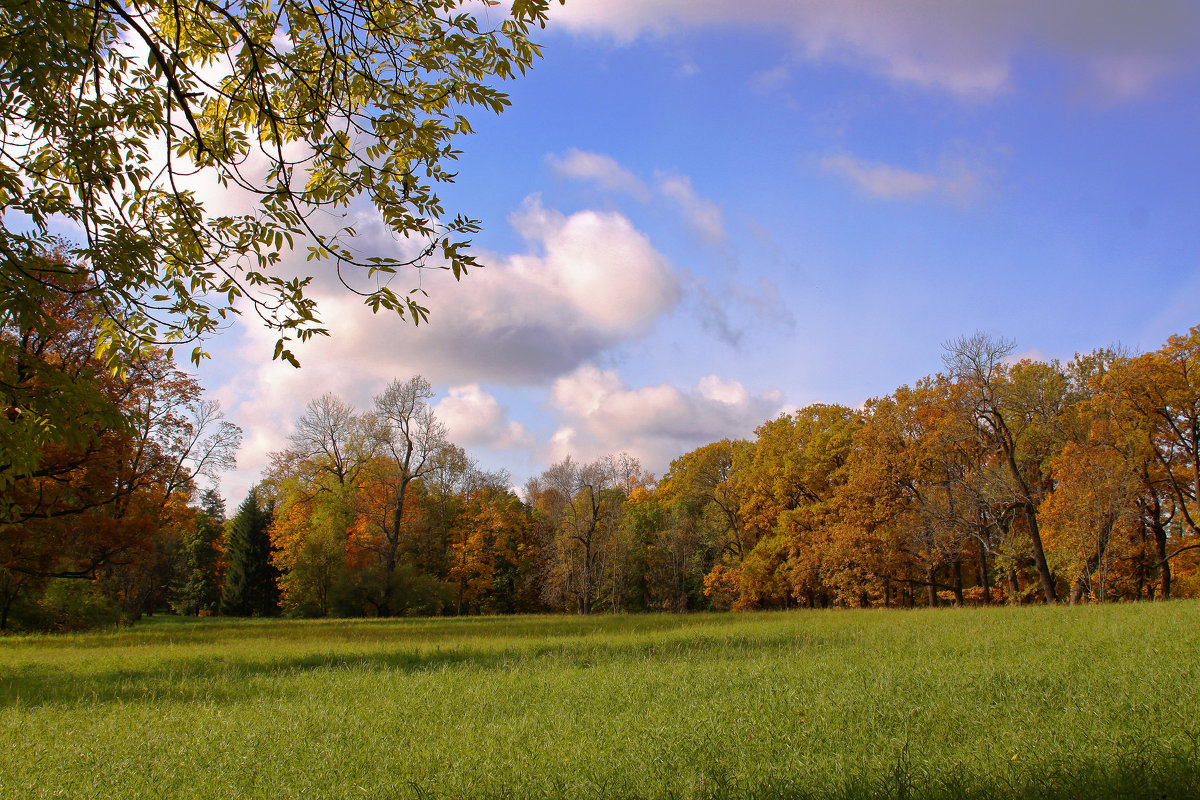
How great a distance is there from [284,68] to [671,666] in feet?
31.7

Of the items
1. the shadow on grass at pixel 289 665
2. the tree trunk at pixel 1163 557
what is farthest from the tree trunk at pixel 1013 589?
the shadow on grass at pixel 289 665

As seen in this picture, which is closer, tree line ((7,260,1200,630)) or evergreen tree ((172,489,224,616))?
tree line ((7,260,1200,630))

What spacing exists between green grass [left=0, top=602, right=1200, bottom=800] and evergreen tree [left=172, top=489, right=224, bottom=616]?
48.2 meters

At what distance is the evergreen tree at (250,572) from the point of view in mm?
48656

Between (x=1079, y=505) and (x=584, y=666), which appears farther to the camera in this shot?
(x=1079, y=505)

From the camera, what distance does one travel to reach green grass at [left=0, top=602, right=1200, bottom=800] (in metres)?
4.80

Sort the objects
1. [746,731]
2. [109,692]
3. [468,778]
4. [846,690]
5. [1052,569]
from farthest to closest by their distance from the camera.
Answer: [1052,569], [109,692], [846,690], [746,731], [468,778]

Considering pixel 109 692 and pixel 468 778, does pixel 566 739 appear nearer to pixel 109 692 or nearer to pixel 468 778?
pixel 468 778

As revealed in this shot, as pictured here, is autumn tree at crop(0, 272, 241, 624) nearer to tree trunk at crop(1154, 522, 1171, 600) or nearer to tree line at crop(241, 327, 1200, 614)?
tree line at crop(241, 327, 1200, 614)

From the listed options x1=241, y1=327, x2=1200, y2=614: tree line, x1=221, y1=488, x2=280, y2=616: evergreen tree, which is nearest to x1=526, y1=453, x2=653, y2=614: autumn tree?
x1=241, y1=327, x2=1200, y2=614: tree line

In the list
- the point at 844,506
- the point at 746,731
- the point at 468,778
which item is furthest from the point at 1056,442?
the point at 468,778

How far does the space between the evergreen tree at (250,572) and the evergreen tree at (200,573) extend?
535 centimetres

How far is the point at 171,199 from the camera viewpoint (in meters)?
5.34

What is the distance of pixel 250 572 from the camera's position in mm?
48875
